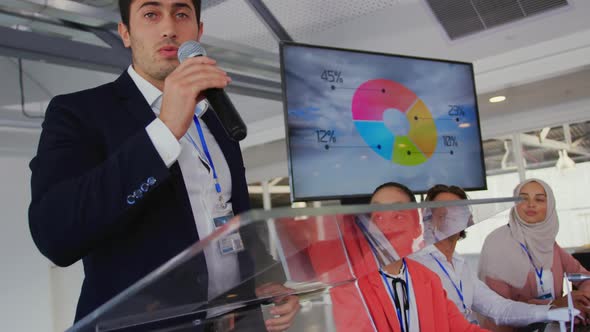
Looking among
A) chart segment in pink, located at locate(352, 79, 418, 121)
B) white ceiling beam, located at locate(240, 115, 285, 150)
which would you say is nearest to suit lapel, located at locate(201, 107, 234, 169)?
chart segment in pink, located at locate(352, 79, 418, 121)

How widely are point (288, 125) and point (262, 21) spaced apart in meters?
1.76

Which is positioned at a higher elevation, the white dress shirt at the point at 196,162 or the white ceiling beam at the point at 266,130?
the white ceiling beam at the point at 266,130

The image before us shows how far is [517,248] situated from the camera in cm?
350

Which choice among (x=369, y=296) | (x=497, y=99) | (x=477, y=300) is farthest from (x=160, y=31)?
(x=497, y=99)

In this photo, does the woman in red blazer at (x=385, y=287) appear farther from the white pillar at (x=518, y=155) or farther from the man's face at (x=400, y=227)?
the white pillar at (x=518, y=155)

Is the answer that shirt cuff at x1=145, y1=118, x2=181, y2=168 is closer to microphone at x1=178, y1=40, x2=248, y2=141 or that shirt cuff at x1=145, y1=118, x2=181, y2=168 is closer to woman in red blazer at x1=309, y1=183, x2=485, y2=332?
microphone at x1=178, y1=40, x2=248, y2=141

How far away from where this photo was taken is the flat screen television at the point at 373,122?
2.71 m

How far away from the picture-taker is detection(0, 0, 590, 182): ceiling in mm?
3727

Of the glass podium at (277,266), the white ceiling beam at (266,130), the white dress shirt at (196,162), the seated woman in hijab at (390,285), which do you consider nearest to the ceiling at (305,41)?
the white ceiling beam at (266,130)

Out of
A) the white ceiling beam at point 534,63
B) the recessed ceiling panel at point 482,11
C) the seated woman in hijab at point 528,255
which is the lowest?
the seated woman in hijab at point 528,255

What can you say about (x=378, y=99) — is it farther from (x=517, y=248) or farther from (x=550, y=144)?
(x=550, y=144)

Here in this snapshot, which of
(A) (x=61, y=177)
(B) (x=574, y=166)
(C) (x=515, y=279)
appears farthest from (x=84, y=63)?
(B) (x=574, y=166)

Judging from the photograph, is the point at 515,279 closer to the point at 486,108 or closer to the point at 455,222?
the point at 455,222

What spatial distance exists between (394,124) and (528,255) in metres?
1.25
